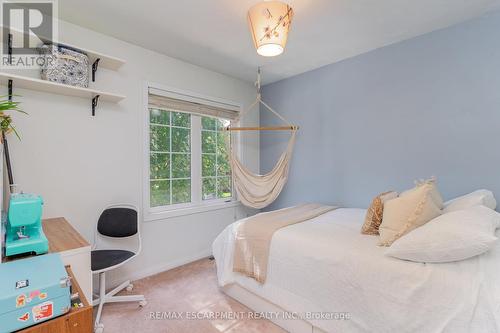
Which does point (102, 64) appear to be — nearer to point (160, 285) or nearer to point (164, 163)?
point (164, 163)

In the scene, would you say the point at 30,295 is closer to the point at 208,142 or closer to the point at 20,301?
the point at 20,301

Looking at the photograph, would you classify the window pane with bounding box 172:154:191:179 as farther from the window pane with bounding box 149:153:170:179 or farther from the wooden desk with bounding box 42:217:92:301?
the wooden desk with bounding box 42:217:92:301

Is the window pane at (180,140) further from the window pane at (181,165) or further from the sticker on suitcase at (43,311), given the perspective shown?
the sticker on suitcase at (43,311)

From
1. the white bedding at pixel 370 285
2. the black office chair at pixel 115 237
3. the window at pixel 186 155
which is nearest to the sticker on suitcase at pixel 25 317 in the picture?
the black office chair at pixel 115 237

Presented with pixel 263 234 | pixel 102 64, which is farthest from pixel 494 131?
pixel 102 64

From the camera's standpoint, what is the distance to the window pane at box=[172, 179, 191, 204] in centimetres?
274

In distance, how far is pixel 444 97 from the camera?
2.11 m

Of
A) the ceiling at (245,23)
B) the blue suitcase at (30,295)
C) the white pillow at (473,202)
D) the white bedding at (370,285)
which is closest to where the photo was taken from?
the blue suitcase at (30,295)

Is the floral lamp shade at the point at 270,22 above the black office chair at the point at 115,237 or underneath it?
above

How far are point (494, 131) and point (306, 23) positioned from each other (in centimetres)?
175

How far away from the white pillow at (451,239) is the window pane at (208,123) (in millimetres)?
2398

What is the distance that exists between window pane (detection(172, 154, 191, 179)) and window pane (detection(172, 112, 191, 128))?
0.37 metres

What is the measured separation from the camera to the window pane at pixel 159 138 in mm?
2551

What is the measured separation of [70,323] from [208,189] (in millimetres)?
2271
